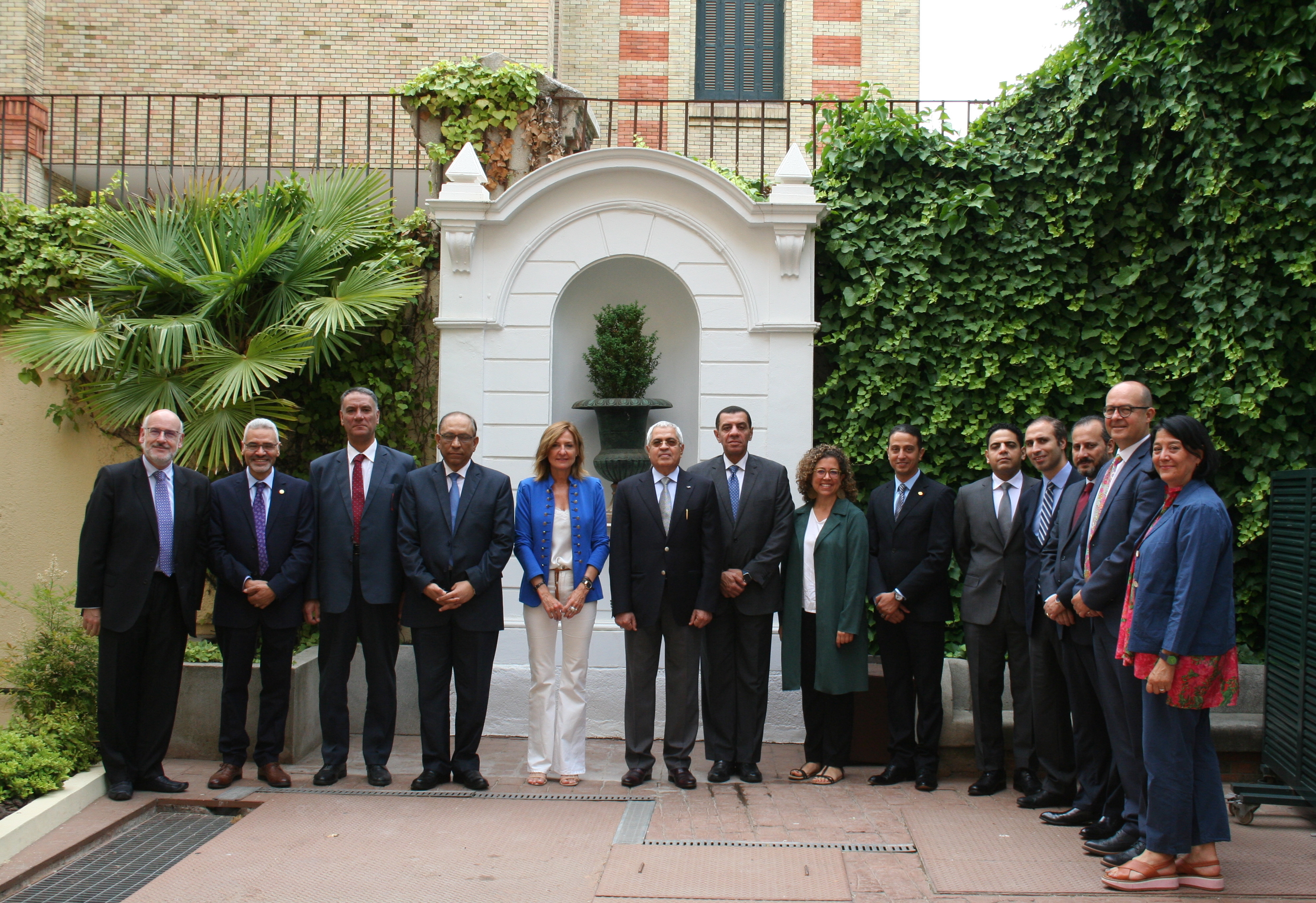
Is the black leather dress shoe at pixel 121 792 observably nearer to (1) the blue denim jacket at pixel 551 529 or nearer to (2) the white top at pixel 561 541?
(1) the blue denim jacket at pixel 551 529

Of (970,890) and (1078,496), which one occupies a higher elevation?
(1078,496)

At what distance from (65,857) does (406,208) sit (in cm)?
944

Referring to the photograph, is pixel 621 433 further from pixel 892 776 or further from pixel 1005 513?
pixel 892 776

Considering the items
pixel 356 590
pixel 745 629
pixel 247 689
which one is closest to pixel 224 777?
pixel 247 689

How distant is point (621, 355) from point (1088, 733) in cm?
385

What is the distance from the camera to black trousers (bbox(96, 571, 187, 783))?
5.09 metres

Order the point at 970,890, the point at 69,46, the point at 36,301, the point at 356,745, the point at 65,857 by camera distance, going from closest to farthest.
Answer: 1. the point at 970,890
2. the point at 65,857
3. the point at 356,745
4. the point at 36,301
5. the point at 69,46

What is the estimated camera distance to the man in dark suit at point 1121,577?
14.0 feet

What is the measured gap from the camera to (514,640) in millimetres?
6793

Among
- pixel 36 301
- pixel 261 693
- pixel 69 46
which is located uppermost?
pixel 69 46

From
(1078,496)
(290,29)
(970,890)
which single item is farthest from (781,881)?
(290,29)

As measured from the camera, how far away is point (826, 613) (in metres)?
5.57

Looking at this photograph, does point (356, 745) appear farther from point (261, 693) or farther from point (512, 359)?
point (512, 359)

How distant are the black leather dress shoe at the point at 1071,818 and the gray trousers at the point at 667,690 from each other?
1.81m
